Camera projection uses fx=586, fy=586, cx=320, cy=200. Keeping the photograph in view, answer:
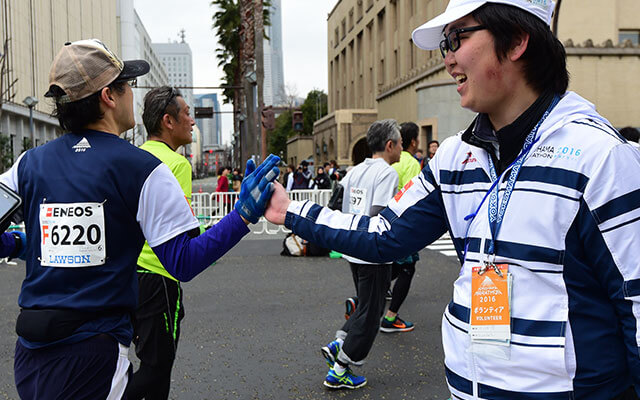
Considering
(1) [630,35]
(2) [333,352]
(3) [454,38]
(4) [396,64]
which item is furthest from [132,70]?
(4) [396,64]

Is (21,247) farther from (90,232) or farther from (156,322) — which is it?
(156,322)

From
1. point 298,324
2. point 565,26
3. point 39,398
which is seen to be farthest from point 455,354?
point 565,26

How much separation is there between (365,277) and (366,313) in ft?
1.04

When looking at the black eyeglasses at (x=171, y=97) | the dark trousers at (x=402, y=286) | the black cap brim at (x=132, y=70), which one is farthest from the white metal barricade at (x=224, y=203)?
the black cap brim at (x=132, y=70)

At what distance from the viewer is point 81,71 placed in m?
2.23

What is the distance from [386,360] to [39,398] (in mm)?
3597

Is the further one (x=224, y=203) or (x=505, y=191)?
(x=224, y=203)

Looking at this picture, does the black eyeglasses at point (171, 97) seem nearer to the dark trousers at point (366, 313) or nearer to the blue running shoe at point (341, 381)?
the dark trousers at point (366, 313)

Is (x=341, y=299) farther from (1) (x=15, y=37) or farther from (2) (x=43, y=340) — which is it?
(1) (x=15, y=37)

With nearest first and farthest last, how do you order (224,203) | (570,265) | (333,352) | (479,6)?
(570,265) → (479,6) → (333,352) → (224,203)

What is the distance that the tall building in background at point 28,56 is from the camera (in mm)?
37344

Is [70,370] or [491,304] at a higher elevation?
[491,304]

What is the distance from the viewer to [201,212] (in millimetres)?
15992

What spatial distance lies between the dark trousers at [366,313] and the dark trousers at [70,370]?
2.57 m
